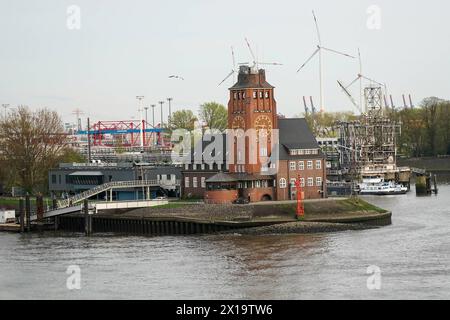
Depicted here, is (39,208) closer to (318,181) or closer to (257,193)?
(257,193)

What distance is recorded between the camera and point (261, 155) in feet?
320

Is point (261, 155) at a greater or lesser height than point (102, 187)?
greater

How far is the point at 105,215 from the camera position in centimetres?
9494

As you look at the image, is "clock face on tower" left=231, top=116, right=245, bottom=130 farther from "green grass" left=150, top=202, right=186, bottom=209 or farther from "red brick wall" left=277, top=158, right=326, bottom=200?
"green grass" left=150, top=202, right=186, bottom=209

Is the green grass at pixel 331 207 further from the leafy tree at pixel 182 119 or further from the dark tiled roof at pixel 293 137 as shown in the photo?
the leafy tree at pixel 182 119

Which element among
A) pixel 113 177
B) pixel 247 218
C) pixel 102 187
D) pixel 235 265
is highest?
pixel 113 177

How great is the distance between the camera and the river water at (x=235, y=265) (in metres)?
59.3

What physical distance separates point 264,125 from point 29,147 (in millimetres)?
38327

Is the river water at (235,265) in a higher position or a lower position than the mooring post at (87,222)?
lower

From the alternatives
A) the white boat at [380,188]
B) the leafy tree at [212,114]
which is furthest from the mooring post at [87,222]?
the leafy tree at [212,114]

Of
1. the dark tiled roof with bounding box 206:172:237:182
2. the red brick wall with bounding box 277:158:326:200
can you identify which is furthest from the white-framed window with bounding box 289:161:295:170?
the dark tiled roof with bounding box 206:172:237:182

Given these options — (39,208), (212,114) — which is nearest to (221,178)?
(39,208)

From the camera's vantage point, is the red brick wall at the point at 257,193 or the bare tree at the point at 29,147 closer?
the red brick wall at the point at 257,193
